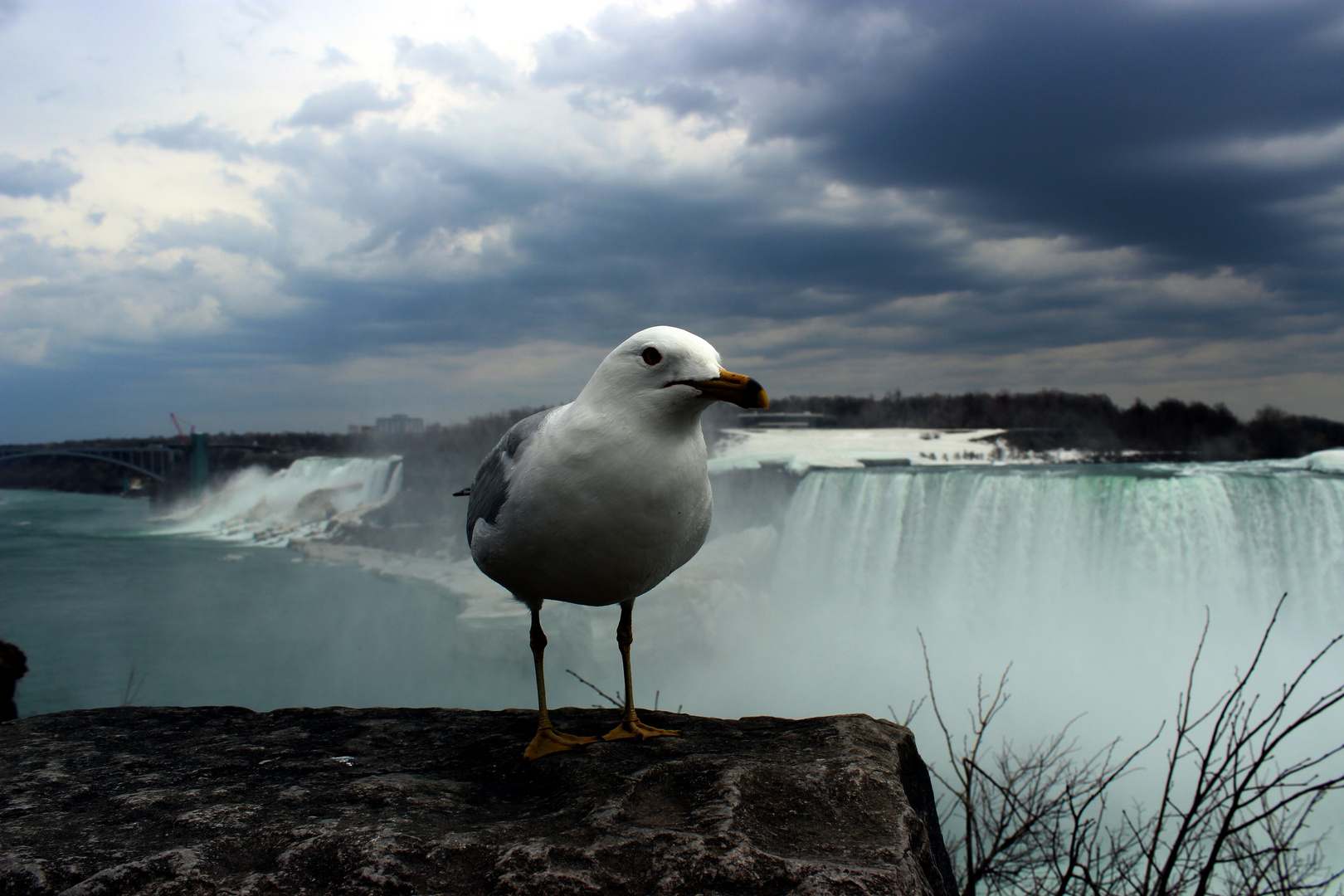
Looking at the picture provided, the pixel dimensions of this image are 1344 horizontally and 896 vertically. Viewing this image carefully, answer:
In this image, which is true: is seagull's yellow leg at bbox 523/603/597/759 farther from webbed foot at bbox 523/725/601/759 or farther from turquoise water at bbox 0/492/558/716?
turquoise water at bbox 0/492/558/716

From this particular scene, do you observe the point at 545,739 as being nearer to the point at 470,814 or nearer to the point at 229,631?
the point at 470,814

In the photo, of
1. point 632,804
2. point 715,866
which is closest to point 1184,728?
point 715,866

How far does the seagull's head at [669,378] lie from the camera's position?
2.86m

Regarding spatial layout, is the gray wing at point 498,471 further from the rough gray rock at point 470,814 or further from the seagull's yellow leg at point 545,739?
the rough gray rock at point 470,814

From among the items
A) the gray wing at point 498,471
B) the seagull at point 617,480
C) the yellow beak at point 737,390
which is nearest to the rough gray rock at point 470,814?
the seagull at point 617,480

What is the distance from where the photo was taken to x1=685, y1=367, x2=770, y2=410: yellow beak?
2.82 metres

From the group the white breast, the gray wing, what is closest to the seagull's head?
the white breast

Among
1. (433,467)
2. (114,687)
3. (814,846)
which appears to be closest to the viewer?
(814,846)

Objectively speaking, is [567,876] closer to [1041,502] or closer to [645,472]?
[645,472]

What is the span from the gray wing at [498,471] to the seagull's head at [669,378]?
53 centimetres

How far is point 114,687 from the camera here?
27.0 m

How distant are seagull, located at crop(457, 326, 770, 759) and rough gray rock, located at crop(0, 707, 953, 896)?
0.59 metres

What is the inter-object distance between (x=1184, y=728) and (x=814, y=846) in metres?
1.18

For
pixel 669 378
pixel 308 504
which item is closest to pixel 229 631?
pixel 308 504
